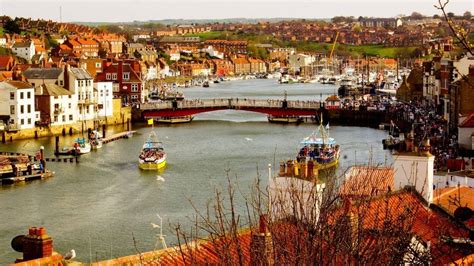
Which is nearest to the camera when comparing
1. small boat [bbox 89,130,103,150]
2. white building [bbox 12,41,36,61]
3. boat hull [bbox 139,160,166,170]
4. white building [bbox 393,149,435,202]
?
white building [bbox 393,149,435,202]

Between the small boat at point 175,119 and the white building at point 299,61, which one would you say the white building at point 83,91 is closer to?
the small boat at point 175,119

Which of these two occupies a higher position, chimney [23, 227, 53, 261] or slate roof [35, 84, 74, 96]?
chimney [23, 227, 53, 261]

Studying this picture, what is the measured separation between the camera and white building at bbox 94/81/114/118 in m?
37.5

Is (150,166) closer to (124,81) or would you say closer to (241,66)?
(124,81)

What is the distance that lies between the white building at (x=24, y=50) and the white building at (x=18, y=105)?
1046 inches

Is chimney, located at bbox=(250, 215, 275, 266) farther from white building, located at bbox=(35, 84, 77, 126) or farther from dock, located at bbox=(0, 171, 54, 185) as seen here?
white building, located at bbox=(35, 84, 77, 126)

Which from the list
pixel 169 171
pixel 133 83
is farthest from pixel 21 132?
pixel 133 83

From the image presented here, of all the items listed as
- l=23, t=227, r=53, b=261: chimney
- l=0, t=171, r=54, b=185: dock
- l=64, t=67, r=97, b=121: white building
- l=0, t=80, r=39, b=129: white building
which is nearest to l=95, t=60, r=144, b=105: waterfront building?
l=64, t=67, r=97, b=121: white building

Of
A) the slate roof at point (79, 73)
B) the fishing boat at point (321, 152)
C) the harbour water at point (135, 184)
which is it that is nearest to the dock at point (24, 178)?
the harbour water at point (135, 184)

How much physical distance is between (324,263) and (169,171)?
18.9 metres

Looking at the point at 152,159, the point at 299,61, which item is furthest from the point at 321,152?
the point at 299,61

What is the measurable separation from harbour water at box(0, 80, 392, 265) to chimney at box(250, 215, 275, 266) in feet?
7.97

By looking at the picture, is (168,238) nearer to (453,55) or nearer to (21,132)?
(21,132)

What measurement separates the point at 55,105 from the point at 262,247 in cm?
3031
